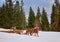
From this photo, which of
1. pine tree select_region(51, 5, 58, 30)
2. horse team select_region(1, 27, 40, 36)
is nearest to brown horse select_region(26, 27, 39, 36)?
horse team select_region(1, 27, 40, 36)

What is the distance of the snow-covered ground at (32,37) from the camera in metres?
3.72

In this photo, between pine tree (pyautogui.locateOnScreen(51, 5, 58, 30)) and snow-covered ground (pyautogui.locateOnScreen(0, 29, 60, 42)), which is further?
pine tree (pyautogui.locateOnScreen(51, 5, 58, 30))

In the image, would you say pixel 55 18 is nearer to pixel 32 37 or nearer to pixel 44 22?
pixel 44 22

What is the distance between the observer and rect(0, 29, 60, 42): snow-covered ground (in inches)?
147

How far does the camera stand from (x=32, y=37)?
391 cm

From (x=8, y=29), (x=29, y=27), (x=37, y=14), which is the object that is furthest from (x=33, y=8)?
(x=8, y=29)

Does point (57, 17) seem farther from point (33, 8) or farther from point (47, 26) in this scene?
point (33, 8)

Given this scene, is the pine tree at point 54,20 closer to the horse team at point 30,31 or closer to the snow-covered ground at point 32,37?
the snow-covered ground at point 32,37

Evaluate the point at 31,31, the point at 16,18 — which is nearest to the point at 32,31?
the point at 31,31

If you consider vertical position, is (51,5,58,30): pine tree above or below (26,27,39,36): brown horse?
above

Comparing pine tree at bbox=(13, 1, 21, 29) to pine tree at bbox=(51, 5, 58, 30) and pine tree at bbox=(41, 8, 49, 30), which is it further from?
pine tree at bbox=(51, 5, 58, 30)

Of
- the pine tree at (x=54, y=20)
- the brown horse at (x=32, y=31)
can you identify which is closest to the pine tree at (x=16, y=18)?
the brown horse at (x=32, y=31)

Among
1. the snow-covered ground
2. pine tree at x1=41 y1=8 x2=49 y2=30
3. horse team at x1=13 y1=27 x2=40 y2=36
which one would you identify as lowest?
the snow-covered ground

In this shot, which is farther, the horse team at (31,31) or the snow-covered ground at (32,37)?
the horse team at (31,31)
